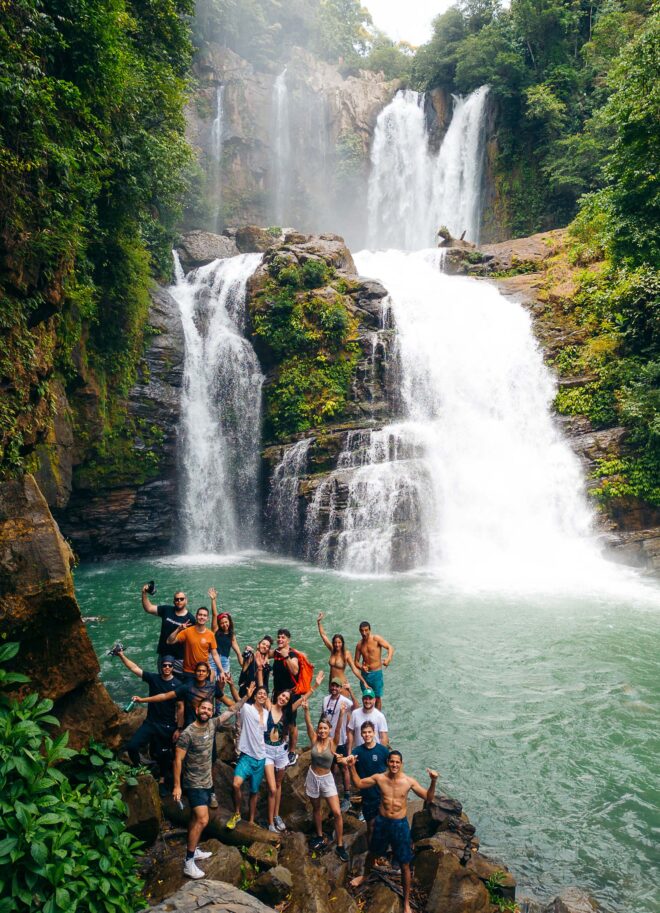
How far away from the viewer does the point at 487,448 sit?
21.0 metres

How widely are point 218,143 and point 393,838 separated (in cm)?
4839

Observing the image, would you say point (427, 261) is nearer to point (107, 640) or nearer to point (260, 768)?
point (107, 640)

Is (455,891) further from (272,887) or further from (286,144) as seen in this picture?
(286,144)

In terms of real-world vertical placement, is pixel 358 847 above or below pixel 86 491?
below

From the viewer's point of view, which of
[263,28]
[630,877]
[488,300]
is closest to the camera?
[630,877]

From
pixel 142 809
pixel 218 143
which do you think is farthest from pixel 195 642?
pixel 218 143

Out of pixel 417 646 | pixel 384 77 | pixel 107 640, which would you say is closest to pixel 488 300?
pixel 417 646

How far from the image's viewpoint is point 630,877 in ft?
18.6

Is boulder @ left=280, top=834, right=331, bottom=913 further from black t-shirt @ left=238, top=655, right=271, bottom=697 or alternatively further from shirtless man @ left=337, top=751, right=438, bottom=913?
black t-shirt @ left=238, top=655, right=271, bottom=697

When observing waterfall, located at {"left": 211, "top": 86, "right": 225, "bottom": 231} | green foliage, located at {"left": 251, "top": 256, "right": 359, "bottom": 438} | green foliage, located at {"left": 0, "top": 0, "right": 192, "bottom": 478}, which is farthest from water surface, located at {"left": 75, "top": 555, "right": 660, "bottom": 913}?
waterfall, located at {"left": 211, "top": 86, "right": 225, "bottom": 231}

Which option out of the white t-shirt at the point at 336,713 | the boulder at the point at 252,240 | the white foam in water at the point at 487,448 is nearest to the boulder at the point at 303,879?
the white t-shirt at the point at 336,713

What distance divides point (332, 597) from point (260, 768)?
9198 mm

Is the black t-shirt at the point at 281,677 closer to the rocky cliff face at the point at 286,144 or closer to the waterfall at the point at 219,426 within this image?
the waterfall at the point at 219,426

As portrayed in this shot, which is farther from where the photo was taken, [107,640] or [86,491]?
[86,491]
